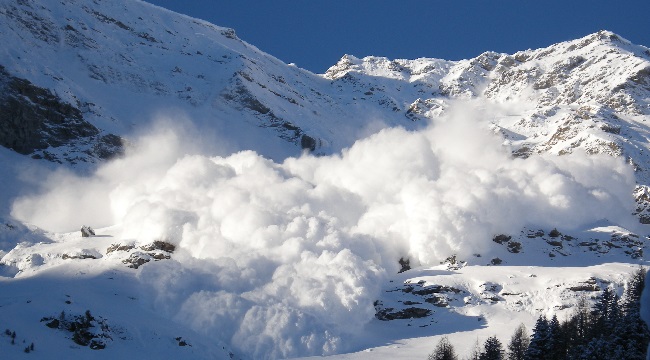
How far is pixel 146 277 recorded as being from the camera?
3996 inches

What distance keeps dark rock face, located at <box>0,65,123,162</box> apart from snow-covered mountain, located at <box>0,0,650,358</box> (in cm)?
38

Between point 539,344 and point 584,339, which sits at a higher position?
point 584,339

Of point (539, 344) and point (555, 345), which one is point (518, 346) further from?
point (539, 344)

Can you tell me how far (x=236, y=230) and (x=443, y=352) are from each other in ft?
174

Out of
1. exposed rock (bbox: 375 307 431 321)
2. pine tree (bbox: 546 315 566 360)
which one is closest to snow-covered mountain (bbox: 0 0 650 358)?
exposed rock (bbox: 375 307 431 321)

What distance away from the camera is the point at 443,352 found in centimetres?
8181

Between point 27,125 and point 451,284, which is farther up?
point 27,125

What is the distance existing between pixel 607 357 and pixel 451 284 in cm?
5882

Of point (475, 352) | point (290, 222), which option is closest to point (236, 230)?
point (290, 222)

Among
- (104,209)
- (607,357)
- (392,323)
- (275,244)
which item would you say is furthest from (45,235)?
(607,357)

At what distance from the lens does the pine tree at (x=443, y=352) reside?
261ft

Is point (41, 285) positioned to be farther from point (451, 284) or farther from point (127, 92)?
point (127, 92)

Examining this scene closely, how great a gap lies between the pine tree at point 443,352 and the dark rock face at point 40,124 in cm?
9503

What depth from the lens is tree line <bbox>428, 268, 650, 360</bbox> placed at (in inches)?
2135
